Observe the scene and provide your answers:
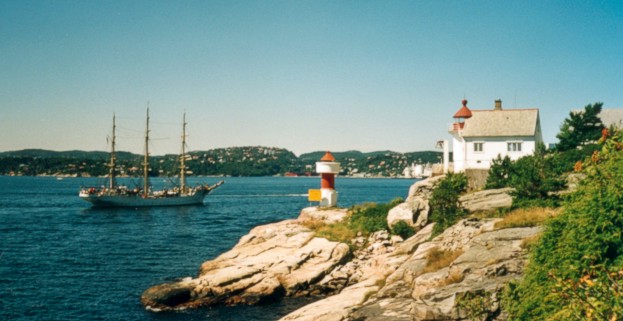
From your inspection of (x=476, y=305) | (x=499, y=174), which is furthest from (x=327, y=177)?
(x=476, y=305)

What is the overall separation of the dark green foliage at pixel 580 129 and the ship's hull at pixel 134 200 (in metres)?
77.3

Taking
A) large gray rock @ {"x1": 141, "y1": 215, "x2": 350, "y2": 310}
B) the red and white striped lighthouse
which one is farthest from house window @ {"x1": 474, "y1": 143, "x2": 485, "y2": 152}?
large gray rock @ {"x1": 141, "y1": 215, "x2": 350, "y2": 310}

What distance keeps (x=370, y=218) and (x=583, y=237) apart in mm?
22128

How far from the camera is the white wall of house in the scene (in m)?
40.7

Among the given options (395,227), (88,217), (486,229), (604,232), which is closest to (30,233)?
(88,217)

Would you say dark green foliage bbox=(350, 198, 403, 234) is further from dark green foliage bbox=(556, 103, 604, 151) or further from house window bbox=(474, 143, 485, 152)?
dark green foliage bbox=(556, 103, 604, 151)

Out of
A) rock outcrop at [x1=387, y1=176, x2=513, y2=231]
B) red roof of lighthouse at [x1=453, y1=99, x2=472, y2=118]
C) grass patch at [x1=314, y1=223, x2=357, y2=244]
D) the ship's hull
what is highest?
red roof of lighthouse at [x1=453, y1=99, x2=472, y2=118]

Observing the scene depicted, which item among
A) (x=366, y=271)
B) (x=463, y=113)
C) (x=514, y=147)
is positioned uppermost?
(x=463, y=113)

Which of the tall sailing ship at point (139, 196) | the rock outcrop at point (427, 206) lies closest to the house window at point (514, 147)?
the rock outcrop at point (427, 206)

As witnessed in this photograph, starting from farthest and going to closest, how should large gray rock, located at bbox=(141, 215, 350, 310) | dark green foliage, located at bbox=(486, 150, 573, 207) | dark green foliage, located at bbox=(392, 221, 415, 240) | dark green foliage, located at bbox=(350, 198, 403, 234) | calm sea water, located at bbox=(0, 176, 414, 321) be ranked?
dark green foliage, located at bbox=(350, 198, 403, 234)
dark green foliage, located at bbox=(392, 221, 415, 240)
large gray rock, located at bbox=(141, 215, 350, 310)
calm sea water, located at bbox=(0, 176, 414, 321)
dark green foliage, located at bbox=(486, 150, 573, 207)

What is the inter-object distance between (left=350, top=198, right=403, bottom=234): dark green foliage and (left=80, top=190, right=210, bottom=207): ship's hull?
69939 mm

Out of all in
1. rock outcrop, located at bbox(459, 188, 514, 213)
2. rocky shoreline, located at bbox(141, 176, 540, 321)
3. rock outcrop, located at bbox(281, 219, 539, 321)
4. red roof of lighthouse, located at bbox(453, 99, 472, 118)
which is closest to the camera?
rock outcrop, located at bbox(281, 219, 539, 321)

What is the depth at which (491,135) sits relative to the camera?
41.1 metres

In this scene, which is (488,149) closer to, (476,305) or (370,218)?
(370,218)
